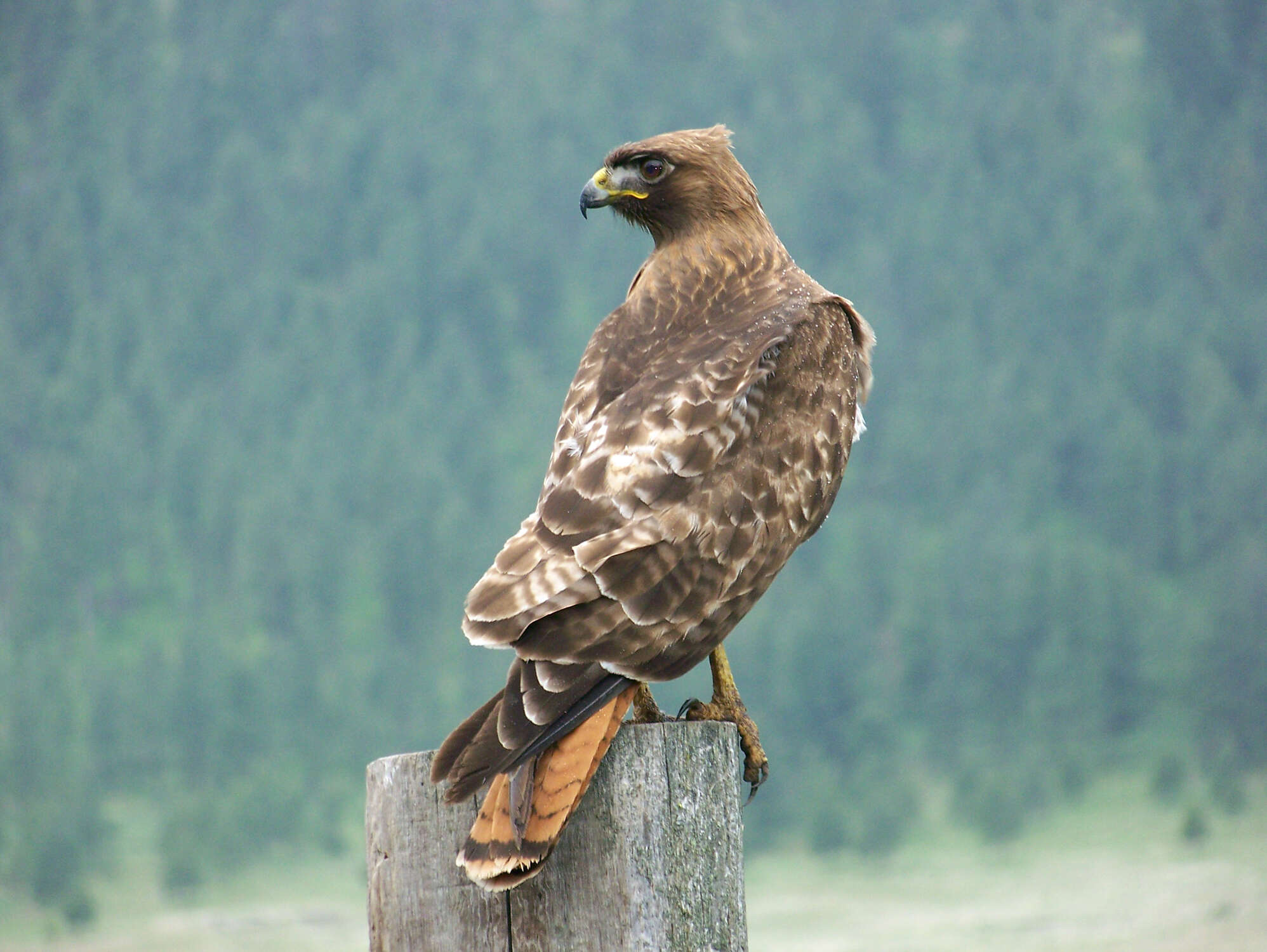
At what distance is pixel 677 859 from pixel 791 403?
3.99 ft

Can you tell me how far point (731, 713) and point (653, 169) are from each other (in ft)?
4.99

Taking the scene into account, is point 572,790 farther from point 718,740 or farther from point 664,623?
point 664,623

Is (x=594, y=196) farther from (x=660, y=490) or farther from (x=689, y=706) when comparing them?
(x=689, y=706)

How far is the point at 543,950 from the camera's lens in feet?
6.21

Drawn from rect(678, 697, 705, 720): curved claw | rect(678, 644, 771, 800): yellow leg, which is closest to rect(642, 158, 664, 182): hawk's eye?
rect(678, 644, 771, 800): yellow leg

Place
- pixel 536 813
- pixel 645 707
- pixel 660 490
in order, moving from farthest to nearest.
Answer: pixel 645 707 → pixel 660 490 → pixel 536 813

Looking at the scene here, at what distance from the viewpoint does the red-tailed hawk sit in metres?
1.97

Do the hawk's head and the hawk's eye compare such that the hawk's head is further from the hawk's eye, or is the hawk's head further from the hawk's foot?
the hawk's foot

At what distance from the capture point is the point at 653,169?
348 centimetres

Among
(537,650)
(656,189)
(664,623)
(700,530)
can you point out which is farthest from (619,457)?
(656,189)

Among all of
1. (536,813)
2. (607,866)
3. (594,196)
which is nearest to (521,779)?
(536,813)

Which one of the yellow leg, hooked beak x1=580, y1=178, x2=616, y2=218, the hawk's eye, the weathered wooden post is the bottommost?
the weathered wooden post

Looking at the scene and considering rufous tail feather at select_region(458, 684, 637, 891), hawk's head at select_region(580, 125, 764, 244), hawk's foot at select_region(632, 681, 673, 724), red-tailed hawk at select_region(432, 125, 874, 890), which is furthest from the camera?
hawk's head at select_region(580, 125, 764, 244)

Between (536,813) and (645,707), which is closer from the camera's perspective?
(536,813)
